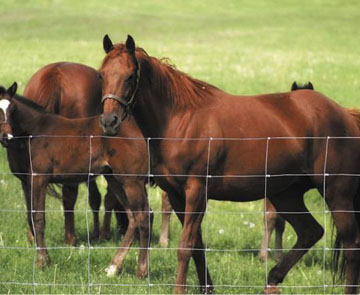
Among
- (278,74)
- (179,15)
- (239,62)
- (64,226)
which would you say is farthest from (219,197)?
(179,15)

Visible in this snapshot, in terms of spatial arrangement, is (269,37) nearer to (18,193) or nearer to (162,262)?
(18,193)

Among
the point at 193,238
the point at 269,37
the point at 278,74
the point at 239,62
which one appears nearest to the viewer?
the point at 193,238

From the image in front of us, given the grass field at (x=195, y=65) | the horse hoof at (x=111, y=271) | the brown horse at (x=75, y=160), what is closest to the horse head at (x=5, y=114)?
the brown horse at (x=75, y=160)

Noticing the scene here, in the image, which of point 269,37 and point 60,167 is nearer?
point 60,167

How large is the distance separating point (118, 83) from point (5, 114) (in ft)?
8.86

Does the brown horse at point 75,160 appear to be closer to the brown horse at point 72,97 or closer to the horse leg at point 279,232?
the brown horse at point 72,97

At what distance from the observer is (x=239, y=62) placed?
25641 mm

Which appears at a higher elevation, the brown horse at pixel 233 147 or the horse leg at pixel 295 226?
the brown horse at pixel 233 147

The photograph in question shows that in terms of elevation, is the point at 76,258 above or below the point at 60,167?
below

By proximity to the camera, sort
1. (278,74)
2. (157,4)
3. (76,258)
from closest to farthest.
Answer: (76,258) → (278,74) → (157,4)

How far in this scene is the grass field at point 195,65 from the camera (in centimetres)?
877

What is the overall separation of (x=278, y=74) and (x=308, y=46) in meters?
11.0

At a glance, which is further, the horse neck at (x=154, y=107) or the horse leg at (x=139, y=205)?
the horse leg at (x=139, y=205)

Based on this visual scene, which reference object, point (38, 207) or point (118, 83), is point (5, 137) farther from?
point (118, 83)
